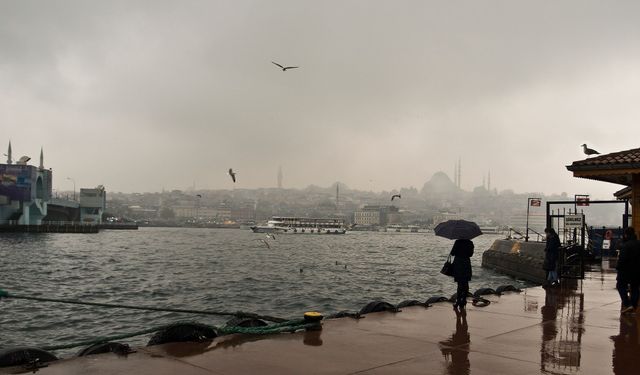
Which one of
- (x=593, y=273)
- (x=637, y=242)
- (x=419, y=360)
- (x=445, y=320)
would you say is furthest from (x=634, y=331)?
(x=593, y=273)

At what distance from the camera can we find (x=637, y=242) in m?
11.1

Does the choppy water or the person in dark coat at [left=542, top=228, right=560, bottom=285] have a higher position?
the person in dark coat at [left=542, top=228, right=560, bottom=285]

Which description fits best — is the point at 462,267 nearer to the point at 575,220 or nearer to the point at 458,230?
the point at 458,230

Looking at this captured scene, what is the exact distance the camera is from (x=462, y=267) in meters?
11.9

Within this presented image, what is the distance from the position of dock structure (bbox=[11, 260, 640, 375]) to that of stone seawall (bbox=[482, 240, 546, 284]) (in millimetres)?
19035

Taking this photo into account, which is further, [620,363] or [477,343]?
[477,343]

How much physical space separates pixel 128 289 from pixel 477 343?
2572 centimetres

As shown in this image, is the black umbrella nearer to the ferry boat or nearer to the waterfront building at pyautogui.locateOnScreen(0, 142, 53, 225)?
the waterfront building at pyautogui.locateOnScreen(0, 142, 53, 225)

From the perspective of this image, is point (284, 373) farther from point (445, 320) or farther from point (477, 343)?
point (445, 320)

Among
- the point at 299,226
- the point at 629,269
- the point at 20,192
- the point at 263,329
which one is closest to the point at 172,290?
the point at 263,329

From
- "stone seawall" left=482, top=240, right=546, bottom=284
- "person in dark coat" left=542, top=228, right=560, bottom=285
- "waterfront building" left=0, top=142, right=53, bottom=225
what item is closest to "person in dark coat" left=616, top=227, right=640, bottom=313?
"person in dark coat" left=542, top=228, right=560, bottom=285

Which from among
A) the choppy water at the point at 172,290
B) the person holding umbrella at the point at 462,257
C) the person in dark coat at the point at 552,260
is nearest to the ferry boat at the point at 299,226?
the choppy water at the point at 172,290

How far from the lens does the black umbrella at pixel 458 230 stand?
39.1ft

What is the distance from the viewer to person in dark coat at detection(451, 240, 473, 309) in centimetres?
1186
